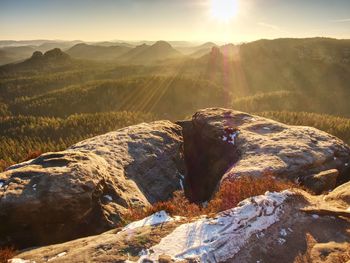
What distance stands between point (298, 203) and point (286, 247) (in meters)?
1.72

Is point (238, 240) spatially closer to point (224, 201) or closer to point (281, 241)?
point (281, 241)

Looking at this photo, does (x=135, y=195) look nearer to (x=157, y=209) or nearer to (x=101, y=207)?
(x=101, y=207)


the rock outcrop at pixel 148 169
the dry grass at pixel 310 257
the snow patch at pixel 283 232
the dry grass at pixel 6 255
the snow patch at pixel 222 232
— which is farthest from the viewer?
the rock outcrop at pixel 148 169

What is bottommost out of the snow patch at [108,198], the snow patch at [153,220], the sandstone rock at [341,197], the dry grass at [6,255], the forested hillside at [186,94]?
the forested hillside at [186,94]

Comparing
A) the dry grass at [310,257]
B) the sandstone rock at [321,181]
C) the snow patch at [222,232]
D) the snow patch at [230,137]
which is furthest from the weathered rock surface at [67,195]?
the sandstone rock at [321,181]

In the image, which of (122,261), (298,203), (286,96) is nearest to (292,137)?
(298,203)

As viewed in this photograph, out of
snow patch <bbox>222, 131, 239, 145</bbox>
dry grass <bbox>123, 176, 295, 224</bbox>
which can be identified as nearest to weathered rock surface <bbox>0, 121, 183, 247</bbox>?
dry grass <bbox>123, 176, 295, 224</bbox>

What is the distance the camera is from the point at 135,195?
12.0 metres

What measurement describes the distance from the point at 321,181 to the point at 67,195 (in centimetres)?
961

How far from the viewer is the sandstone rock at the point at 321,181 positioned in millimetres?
12086

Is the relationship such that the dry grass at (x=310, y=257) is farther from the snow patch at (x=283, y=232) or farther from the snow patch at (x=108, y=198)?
the snow patch at (x=108, y=198)

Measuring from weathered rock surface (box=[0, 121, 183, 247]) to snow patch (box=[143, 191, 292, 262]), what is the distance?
3.46 metres

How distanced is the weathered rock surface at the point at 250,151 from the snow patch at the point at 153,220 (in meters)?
4.38

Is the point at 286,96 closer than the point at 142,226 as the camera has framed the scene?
No
